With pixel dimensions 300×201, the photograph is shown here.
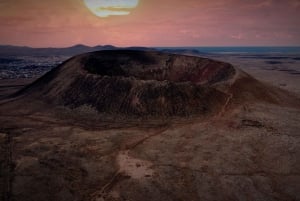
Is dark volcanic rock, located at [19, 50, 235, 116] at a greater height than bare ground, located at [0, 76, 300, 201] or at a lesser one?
greater

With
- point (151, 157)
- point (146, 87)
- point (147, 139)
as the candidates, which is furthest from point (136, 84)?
point (151, 157)

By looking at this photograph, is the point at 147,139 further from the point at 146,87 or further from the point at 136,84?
the point at 136,84

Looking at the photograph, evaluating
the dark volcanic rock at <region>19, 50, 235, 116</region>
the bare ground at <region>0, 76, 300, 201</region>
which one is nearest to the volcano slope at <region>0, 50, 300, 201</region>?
the bare ground at <region>0, 76, 300, 201</region>

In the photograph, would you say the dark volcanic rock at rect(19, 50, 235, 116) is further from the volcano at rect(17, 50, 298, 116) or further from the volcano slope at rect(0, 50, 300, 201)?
the volcano slope at rect(0, 50, 300, 201)

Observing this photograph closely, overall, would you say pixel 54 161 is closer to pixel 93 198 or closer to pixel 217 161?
pixel 93 198

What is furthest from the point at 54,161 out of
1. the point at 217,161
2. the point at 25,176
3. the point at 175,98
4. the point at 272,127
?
the point at 272,127

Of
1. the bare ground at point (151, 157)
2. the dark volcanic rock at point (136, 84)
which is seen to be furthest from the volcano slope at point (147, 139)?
the dark volcanic rock at point (136, 84)
